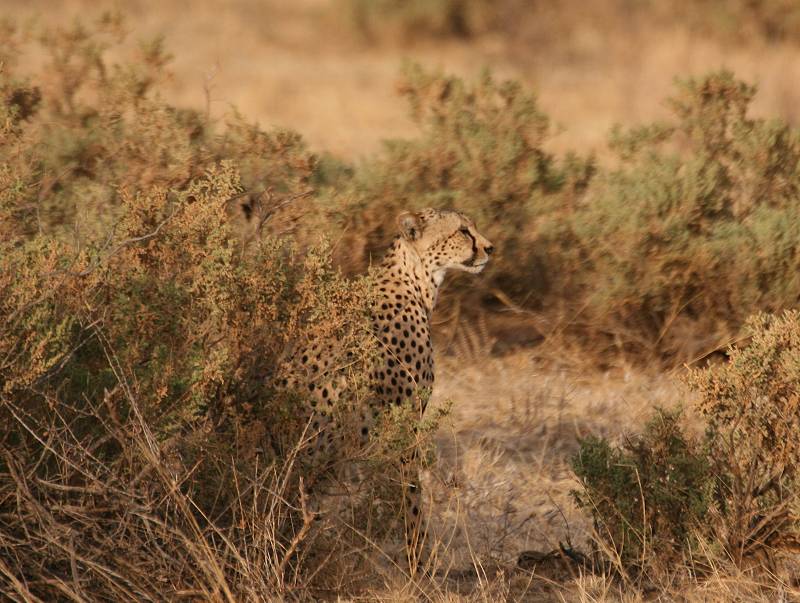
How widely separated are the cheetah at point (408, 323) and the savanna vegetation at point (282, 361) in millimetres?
119

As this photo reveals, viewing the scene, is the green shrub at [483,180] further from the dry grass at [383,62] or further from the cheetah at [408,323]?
the dry grass at [383,62]

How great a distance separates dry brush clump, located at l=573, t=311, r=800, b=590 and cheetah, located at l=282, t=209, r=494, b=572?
1.95 ft

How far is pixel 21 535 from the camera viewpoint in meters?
3.55

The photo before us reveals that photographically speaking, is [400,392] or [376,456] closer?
[376,456]

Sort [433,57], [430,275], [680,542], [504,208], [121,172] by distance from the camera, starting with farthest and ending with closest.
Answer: [433,57]
[504,208]
[121,172]
[430,275]
[680,542]

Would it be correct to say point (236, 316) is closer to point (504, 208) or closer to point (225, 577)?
point (225, 577)

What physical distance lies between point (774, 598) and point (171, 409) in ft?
5.85

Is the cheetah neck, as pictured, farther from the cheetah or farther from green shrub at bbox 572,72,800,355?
green shrub at bbox 572,72,800,355

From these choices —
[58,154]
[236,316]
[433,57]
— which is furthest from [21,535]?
[433,57]

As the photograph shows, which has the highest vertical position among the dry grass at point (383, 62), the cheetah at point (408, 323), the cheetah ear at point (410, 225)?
the cheetah ear at point (410, 225)

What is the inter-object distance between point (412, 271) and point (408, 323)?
0.86 ft

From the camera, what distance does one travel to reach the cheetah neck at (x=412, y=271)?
197 inches

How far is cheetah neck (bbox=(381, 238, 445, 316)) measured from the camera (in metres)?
4.99

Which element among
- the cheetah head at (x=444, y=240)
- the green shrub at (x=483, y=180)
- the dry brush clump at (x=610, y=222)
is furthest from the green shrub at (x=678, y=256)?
the cheetah head at (x=444, y=240)
